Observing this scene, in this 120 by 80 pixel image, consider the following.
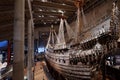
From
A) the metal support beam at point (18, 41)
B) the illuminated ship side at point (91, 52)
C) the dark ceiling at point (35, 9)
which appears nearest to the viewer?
the metal support beam at point (18, 41)

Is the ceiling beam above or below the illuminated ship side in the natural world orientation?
above

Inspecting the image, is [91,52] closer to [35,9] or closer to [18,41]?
[18,41]

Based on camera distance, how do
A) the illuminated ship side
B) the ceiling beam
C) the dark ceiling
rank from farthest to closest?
the ceiling beam, the dark ceiling, the illuminated ship side

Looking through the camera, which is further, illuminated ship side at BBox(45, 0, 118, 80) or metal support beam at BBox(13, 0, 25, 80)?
illuminated ship side at BBox(45, 0, 118, 80)

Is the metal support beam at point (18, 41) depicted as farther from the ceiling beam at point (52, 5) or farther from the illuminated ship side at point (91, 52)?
the ceiling beam at point (52, 5)

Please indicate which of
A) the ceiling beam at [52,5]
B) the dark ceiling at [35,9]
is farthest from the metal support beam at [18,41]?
the ceiling beam at [52,5]

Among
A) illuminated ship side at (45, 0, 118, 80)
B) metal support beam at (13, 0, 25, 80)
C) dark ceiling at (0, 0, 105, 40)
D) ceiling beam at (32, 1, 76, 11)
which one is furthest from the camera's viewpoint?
ceiling beam at (32, 1, 76, 11)

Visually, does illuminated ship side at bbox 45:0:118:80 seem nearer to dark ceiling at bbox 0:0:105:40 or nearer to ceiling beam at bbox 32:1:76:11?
dark ceiling at bbox 0:0:105:40

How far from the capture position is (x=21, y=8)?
23.5 ft

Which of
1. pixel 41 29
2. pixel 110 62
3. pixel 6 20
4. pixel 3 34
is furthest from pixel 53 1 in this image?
pixel 41 29

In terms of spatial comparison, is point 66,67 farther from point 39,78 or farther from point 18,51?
point 18,51

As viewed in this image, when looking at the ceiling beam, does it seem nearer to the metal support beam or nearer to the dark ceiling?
the dark ceiling

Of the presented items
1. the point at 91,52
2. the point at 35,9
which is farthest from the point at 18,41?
the point at 35,9

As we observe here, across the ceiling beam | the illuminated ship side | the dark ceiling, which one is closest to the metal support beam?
the illuminated ship side
